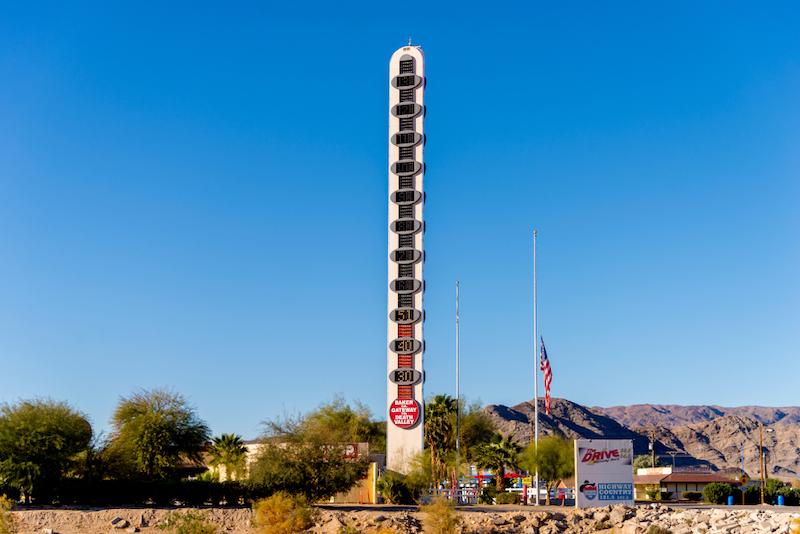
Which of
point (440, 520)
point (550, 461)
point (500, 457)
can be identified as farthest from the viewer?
point (500, 457)

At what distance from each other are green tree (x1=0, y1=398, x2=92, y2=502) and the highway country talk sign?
29475 millimetres

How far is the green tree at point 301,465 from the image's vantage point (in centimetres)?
4403

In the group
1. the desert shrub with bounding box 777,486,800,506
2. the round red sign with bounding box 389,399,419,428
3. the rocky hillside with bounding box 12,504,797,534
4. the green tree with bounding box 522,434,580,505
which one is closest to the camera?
the rocky hillside with bounding box 12,504,797,534

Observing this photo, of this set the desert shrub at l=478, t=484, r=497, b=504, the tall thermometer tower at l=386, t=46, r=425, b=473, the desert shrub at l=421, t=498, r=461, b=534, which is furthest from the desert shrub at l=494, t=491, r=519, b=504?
the desert shrub at l=421, t=498, r=461, b=534

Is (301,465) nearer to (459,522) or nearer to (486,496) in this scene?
(459,522)

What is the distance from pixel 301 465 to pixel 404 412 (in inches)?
655

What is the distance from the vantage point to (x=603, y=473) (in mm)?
44531

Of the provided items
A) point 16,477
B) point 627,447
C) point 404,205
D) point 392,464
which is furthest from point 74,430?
point 627,447

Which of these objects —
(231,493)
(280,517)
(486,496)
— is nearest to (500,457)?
(486,496)

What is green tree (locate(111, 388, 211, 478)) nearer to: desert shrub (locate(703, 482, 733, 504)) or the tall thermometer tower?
the tall thermometer tower

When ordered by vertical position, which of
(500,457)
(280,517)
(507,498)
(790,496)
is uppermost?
(500,457)

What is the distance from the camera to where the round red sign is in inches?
2346

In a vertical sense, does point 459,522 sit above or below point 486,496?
above

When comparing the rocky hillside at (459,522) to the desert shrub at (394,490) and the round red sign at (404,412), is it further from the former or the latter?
the round red sign at (404,412)
